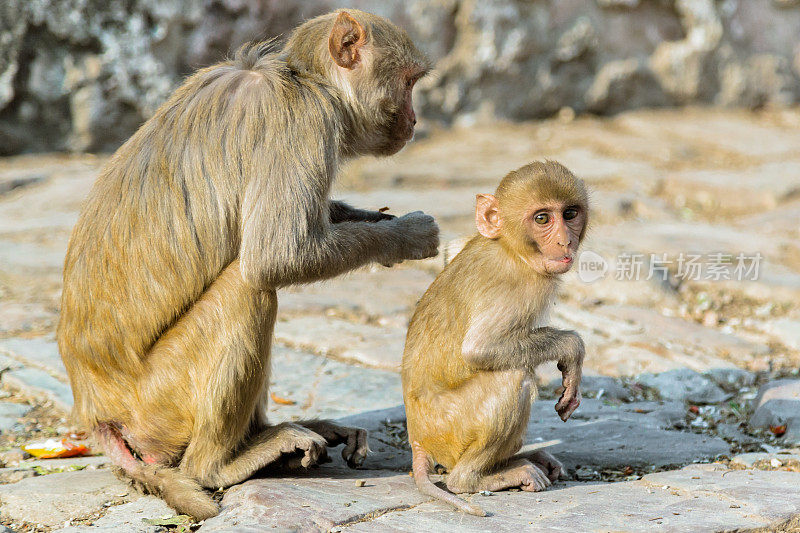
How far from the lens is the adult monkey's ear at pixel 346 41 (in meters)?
4.32

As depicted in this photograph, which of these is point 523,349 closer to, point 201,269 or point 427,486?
point 427,486

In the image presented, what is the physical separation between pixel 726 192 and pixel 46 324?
635 centimetres

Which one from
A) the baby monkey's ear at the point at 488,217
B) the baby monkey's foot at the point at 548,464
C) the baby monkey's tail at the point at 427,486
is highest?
the baby monkey's ear at the point at 488,217

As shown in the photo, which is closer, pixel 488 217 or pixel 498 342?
pixel 498 342

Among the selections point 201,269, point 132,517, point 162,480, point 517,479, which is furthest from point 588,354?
point 132,517

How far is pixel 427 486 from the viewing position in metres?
3.87

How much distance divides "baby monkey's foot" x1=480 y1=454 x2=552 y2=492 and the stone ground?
5cm

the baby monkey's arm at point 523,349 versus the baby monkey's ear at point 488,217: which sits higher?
the baby monkey's ear at point 488,217

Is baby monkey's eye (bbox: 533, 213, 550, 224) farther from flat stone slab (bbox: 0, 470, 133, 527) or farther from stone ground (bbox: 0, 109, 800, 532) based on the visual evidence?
flat stone slab (bbox: 0, 470, 133, 527)

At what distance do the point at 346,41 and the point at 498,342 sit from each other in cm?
154

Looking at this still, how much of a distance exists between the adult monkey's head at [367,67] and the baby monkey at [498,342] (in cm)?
72

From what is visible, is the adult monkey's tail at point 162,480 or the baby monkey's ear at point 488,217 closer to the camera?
the adult monkey's tail at point 162,480

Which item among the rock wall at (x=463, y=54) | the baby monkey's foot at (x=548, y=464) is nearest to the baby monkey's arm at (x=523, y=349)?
the baby monkey's foot at (x=548, y=464)

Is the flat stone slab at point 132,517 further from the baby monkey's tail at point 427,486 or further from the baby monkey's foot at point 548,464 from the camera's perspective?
the baby monkey's foot at point 548,464
